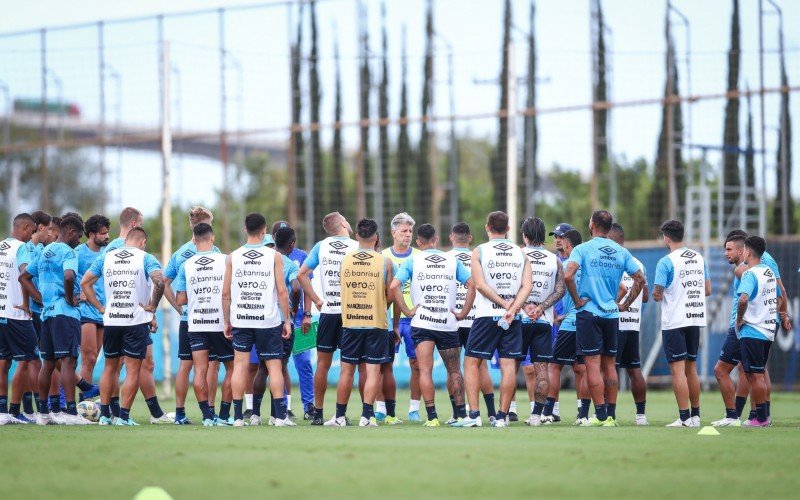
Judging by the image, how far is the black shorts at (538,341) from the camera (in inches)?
579

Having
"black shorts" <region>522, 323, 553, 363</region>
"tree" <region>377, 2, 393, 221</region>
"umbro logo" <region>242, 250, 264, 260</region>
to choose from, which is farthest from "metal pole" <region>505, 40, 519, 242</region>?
"tree" <region>377, 2, 393, 221</region>

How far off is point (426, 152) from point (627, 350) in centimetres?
2539

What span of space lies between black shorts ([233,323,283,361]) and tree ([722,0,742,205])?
49.0 ft

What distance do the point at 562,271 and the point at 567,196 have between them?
3054cm

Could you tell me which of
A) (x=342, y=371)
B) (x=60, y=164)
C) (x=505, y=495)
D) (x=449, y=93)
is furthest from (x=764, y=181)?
(x=60, y=164)

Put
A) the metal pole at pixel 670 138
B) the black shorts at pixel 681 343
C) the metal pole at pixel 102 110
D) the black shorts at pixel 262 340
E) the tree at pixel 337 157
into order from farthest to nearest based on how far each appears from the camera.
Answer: the tree at pixel 337 157
the metal pole at pixel 102 110
the metal pole at pixel 670 138
the black shorts at pixel 681 343
the black shorts at pixel 262 340

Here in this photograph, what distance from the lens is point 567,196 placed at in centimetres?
4481

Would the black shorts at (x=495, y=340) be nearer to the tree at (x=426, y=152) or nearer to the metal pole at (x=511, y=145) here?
the metal pole at (x=511, y=145)

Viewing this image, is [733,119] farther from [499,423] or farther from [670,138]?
[499,423]

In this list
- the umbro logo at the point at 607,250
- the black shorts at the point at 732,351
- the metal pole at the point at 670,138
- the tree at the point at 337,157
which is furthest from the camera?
the tree at the point at 337,157

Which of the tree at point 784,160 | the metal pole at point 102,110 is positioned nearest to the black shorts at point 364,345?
the tree at point 784,160

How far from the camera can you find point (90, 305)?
15.1 m

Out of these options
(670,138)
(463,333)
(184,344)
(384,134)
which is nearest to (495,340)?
(463,333)

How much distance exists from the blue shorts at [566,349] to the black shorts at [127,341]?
4662 mm
